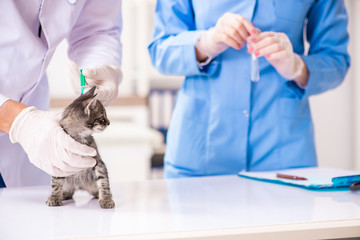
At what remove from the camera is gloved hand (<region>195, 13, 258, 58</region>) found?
1.23 m

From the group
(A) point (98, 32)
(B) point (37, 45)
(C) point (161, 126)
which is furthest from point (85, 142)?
(C) point (161, 126)

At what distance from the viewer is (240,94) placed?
137 centimetres

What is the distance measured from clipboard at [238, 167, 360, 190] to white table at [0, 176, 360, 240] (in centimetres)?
3

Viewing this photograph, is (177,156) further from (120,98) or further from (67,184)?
(120,98)

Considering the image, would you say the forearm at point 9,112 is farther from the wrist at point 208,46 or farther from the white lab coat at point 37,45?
the wrist at point 208,46

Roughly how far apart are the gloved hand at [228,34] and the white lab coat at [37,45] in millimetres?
290

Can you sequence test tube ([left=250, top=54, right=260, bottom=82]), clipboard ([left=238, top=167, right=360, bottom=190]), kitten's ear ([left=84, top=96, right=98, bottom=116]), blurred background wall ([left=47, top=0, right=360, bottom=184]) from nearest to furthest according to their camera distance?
kitten's ear ([left=84, top=96, right=98, bottom=116]), clipboard ([left=238, top=167, right=360, bottom=190]), test tube ([left=250, top=54, right=260, bottom=82]), blurred background wall ([left=47, top=0, right=360, bottom=184])

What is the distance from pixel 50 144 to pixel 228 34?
24.9 inches

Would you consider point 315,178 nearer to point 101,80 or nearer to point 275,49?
point 275,49

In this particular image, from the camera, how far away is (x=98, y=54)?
1221 mm

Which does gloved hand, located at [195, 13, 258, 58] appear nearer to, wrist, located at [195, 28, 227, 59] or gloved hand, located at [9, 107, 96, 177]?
wrist, located at [195, 28, 227, 59]

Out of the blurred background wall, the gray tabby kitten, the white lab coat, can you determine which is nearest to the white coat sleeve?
the white lab coat

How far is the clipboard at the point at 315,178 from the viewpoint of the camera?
3.44 feet

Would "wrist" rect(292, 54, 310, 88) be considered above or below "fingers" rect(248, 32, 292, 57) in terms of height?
below
